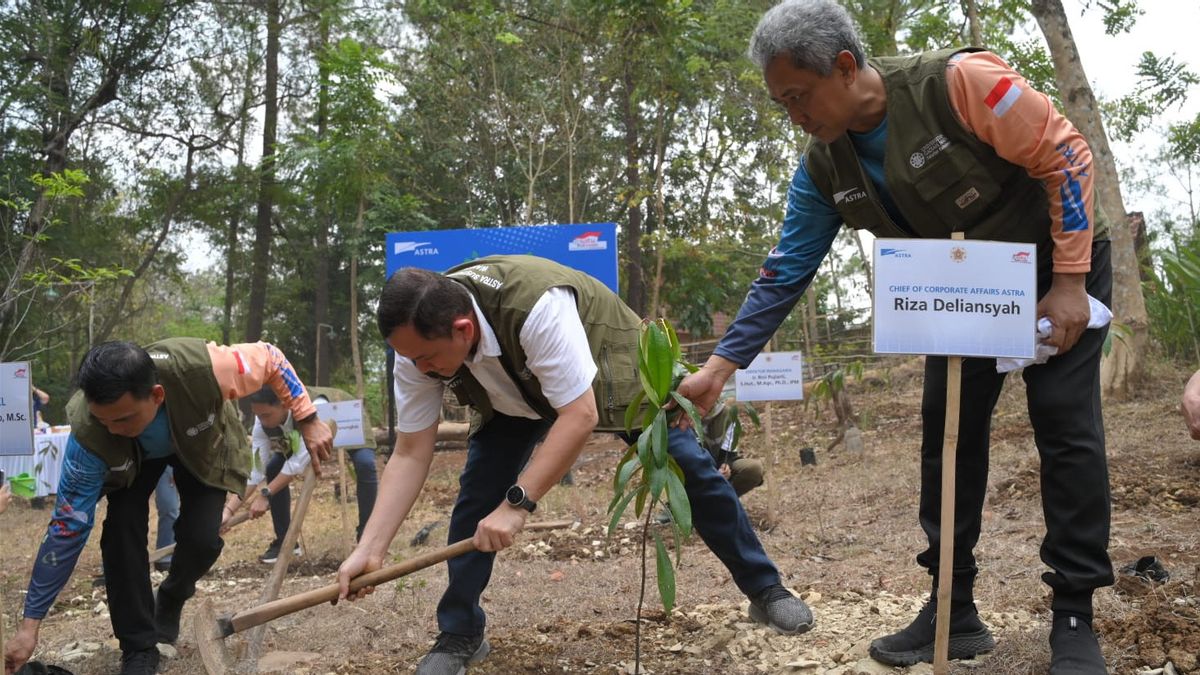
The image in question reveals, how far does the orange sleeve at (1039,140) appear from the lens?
216 cm

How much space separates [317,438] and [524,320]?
1.52 metres

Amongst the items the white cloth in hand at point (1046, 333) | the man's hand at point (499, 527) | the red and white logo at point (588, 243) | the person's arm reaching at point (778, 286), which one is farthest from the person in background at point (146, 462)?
the red and white logo at point (588, 243)

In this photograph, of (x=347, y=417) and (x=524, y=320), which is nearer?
(x=524, y=320)

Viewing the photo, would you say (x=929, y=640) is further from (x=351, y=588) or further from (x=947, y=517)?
(x=351, y=588)

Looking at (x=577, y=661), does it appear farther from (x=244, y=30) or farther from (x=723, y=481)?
(x=244, y=30)

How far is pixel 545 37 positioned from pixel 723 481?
36.0ft

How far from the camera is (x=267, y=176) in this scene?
56.9 ft

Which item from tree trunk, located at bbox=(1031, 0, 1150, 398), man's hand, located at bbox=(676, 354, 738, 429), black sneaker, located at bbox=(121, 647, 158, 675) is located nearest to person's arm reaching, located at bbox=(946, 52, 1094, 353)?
man's hand, located at bbox=(676, 354, 738, 429)

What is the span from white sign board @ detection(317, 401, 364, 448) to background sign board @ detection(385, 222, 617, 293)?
108 cm

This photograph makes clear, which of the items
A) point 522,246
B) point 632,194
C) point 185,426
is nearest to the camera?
point 185,426

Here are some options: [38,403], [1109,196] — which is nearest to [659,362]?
[1109,196]

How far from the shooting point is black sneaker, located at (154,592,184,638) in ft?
12.8

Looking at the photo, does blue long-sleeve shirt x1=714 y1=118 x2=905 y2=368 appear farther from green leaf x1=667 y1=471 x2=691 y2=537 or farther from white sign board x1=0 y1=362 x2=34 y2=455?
white sign board x1=0 y1=362 x2=34 y2=455

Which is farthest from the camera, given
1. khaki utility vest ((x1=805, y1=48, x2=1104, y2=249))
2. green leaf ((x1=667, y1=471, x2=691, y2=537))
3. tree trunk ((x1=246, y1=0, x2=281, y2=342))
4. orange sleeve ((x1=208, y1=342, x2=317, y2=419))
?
tree trunk ((x1=246, y1=0, x2=281, y2=342))
